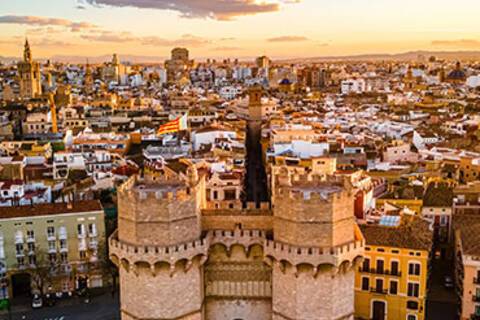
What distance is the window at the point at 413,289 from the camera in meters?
33.0

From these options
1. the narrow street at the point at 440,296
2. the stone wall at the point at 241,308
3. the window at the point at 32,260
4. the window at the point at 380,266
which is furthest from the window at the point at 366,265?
the window at the point at 32,260

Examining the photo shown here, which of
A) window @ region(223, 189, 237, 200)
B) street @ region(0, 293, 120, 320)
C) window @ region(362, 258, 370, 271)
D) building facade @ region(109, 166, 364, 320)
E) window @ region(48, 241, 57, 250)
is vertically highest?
Result: building facade @ region(109, 166, 364, 320)

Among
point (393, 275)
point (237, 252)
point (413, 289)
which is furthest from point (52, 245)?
point (413, 289)

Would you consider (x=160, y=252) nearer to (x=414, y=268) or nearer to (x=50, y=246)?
(x=414, y=268)

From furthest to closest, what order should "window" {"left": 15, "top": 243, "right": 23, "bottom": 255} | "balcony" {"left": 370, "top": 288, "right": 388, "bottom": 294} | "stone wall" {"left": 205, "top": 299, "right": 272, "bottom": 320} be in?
"window" {"left": 15, "top": 243, "right": 23, "bottom": 255}
"balcony" {"left": 370, "top": 288, "right": 388, "bottom": 294}
"stone wall" {"left": 205, "top": 299, "right": 272, "bottom": 320}

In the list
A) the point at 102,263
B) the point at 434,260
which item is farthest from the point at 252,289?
the point at 434,260

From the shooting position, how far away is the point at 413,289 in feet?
108

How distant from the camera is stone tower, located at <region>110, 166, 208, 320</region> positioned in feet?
68.7

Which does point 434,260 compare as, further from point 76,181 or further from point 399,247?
point 76,181

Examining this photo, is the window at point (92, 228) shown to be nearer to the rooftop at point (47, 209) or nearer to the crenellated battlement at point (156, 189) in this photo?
the rooftop at point (47, 209)

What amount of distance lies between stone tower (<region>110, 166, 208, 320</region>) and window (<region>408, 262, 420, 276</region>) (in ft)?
49.0

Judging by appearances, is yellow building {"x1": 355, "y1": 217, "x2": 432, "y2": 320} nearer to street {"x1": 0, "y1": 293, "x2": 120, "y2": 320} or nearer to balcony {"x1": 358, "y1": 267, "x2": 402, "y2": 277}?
balcony {"x1": 358, "y1": 267, "x2": 402, "y2": 277}

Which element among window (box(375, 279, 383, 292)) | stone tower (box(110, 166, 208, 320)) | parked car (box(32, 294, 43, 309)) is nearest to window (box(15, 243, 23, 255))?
parked car (box(32, 294, 43, 309))

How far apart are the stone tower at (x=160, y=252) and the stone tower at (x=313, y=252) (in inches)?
114
